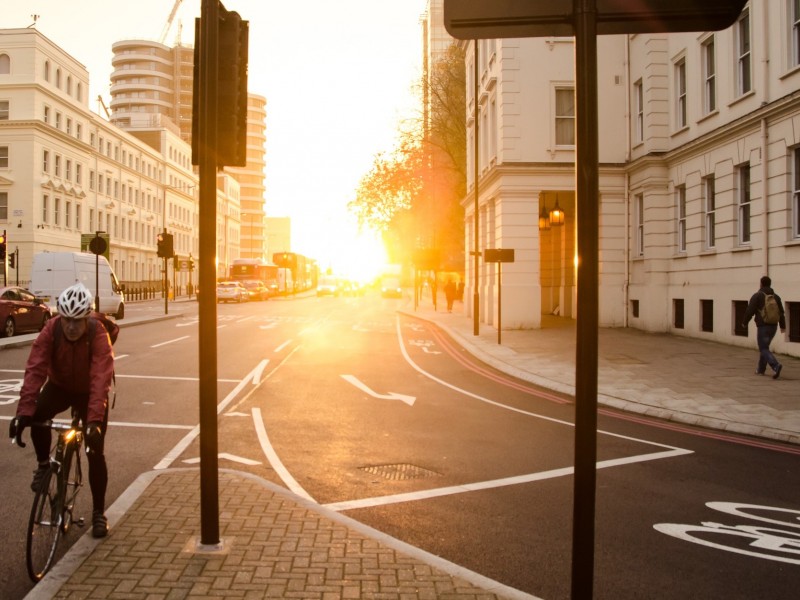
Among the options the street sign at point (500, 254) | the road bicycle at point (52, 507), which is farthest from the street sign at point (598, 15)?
the street sign at point (500, 254)

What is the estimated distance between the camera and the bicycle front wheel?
179 inches

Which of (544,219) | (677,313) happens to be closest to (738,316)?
(677,313)

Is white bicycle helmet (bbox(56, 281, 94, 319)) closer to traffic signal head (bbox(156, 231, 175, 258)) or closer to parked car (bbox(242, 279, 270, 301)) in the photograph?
traffic signal head (bbox(156, 231, 175, 258))

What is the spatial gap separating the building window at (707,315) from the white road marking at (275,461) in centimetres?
1663

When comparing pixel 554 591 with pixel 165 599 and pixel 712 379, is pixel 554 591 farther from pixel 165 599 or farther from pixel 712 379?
pixel 712 379

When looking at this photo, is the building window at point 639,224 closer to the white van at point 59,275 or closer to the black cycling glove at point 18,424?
the white van at point 59,275

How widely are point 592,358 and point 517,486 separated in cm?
440

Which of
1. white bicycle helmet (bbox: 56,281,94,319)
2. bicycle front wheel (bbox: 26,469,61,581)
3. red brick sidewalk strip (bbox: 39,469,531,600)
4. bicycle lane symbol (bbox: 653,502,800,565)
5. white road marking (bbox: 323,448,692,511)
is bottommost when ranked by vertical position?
bicycle lane symbol (bbox: 653,502,800,565)

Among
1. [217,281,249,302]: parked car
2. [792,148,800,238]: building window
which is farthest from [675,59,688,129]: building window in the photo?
[217,281,249,302]: parked car

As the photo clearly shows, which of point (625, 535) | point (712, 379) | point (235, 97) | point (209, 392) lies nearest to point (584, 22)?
point (235, 97)

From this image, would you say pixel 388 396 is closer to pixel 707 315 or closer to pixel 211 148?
pixel 211 148

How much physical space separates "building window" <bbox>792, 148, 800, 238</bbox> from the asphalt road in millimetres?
8186

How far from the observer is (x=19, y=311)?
23.4 m

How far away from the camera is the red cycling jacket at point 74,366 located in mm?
5012
